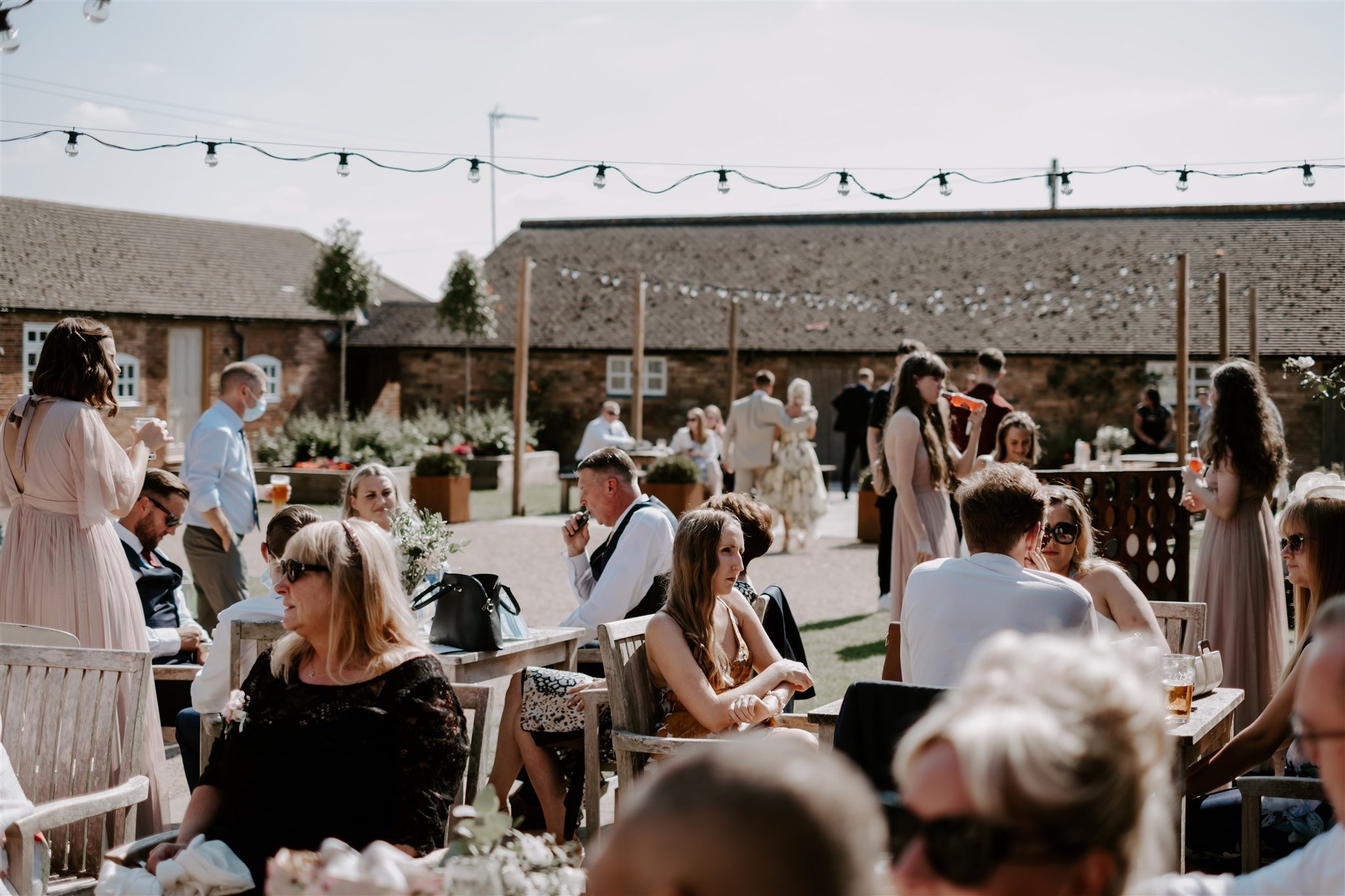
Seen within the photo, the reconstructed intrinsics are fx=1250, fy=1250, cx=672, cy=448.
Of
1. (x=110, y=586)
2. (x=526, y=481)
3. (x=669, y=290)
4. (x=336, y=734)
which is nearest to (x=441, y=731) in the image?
(x=336, y=734)

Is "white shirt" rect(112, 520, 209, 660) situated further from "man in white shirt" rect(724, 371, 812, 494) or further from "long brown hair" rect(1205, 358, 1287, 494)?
"man in white shirt" rect(724, 371, 812, 494)

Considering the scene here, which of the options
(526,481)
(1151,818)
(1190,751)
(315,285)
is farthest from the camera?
(315,285)

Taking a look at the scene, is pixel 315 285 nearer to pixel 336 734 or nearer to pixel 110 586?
pixel 110 586

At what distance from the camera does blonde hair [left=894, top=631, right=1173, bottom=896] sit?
1243 millimetres

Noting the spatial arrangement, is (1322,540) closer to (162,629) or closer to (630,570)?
(630,570)

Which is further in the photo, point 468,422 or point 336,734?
point 468,422

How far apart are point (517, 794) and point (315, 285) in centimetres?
2148

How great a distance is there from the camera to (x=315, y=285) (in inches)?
976

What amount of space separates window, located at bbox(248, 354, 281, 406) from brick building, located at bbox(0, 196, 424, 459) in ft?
0.10

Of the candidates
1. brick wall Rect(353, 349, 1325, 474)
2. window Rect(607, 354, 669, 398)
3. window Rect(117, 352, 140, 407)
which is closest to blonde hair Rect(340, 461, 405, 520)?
brick wall Rect(353, 349, 1325, 474)

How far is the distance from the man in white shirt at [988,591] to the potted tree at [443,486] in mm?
13072

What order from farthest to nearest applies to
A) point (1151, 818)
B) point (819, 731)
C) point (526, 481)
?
point (526, 481)
point (819, 731)
point (1151, 818)

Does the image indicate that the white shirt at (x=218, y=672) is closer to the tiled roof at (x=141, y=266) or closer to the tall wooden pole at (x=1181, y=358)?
the tall wooden pole at (x=1181, y=358)

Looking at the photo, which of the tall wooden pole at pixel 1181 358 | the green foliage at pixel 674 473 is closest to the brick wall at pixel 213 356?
the green foliage at pixel 674 473
